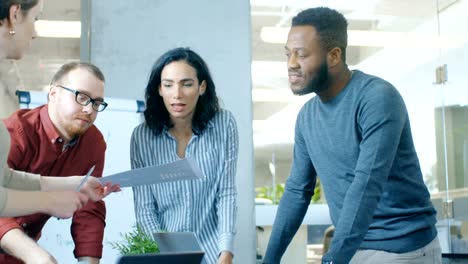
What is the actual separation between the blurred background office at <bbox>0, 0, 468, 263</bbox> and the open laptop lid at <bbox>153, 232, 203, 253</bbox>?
286 centimetres

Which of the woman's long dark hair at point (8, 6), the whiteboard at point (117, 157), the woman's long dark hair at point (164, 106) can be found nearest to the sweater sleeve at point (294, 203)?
the woman's long dark hair at point (164, 106)

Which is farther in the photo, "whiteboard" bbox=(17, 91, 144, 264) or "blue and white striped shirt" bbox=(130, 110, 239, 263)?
"whiteboard" bbox=(17, 91, 144, 264)

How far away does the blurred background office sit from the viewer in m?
4.39

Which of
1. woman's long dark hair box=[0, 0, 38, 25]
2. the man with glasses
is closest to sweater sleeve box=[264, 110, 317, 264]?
the man with glasses

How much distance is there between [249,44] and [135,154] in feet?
7.45

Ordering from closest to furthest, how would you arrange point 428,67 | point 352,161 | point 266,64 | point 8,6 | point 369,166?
point 8,6
point 369,166
point 352,161
point 266,64
point 428,67

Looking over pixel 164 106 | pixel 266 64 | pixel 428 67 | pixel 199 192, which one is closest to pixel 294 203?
pixel 199 192

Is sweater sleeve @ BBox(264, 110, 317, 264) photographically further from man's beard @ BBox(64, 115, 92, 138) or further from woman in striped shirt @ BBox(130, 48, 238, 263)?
man's beard @ BBox(64, 115, 92, 138)

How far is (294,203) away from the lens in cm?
217

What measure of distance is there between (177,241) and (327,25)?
97 centimetres

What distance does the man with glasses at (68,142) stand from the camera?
2.13 m

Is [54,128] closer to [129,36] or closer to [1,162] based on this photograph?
[1,162]

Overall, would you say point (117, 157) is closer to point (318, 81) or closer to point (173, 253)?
point (318, 81)

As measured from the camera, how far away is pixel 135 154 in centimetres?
246
